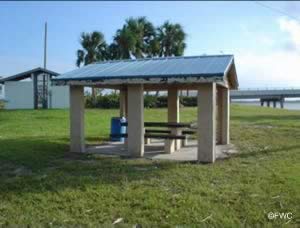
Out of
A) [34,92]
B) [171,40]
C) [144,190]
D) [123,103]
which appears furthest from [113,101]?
[144,190]

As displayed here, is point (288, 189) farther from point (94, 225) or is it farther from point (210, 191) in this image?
point (94, 225)

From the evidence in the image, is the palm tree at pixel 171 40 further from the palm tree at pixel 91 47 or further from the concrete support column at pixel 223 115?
the concrete support column at pixel 223 115

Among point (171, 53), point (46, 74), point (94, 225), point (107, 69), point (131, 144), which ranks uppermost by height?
point (171, 53)

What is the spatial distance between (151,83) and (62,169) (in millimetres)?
2993

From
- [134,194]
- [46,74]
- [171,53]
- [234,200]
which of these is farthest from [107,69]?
[171,53]

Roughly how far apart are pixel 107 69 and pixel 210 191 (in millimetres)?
5619

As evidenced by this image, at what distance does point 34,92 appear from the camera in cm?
3672

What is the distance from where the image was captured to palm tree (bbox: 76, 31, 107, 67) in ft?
153

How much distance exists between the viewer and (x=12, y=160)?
9.46 metres

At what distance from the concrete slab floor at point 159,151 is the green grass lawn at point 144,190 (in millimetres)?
751

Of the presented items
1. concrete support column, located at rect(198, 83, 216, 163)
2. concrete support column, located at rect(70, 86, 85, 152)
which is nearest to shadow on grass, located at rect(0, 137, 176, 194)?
concrete support column, located at rect(70, 86, 85, 152)

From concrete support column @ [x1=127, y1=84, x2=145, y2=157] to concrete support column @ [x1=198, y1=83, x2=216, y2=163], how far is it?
1531mm

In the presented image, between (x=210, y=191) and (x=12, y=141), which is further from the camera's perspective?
(x=12, y=141)

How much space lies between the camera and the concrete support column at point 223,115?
44.5 feet
